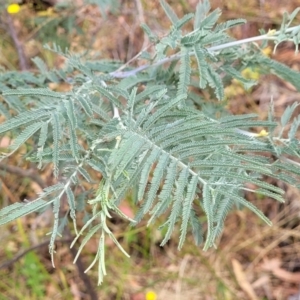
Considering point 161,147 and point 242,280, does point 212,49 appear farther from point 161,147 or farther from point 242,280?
point 242,280

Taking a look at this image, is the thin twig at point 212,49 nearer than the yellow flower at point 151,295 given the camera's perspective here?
Yes

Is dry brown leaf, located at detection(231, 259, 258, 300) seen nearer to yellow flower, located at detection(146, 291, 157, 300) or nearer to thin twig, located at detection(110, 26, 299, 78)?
yellow flower, located at detection(146, 291, 157, 300)

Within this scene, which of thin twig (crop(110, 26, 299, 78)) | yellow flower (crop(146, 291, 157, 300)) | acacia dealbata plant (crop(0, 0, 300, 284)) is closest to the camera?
acacia dealbata plant (crop(0, 0, 300, 284))

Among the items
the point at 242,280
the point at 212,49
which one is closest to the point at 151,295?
the point at 242,280

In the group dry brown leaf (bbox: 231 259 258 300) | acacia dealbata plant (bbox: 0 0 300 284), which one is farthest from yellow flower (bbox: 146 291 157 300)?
acacia dealbata plant (bbox: 0 0 300 284)

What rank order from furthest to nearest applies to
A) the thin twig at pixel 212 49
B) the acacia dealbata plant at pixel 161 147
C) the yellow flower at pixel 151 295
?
the yellow flower at pixel 151 295 < the thin twig at pixel 212 49 < the acacia dealbata plant at pixel 161 147

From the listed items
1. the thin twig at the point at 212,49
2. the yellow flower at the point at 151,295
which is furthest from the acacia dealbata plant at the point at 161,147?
the yellow flower at the point at 151,295

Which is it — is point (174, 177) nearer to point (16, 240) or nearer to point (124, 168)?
point (124, 168)

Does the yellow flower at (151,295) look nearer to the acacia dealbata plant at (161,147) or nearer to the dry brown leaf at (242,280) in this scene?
the dry brown leaf at (242,280)

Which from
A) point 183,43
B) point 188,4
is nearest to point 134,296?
point 183,43
